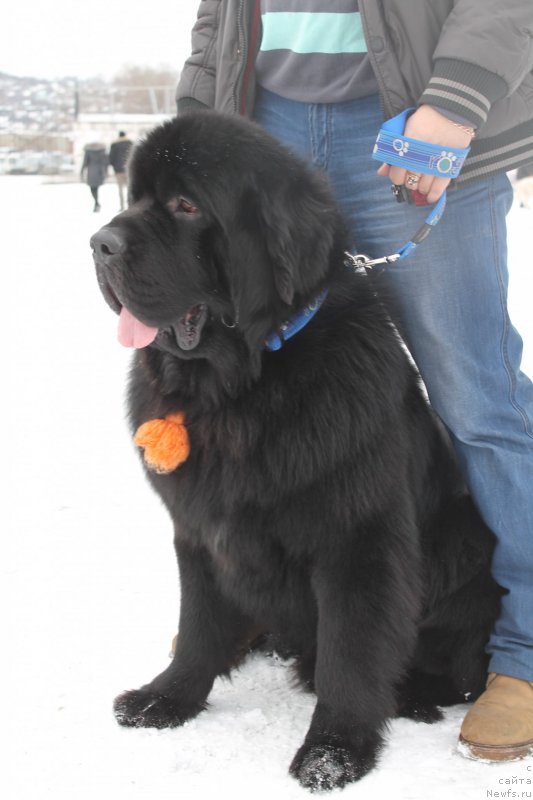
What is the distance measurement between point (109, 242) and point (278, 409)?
1.82 feet

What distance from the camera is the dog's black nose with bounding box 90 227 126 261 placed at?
184 cm

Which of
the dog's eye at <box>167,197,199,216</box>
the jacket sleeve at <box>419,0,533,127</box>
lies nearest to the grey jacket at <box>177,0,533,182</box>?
the jacket sleeve at <box>419,0,533,127</box>

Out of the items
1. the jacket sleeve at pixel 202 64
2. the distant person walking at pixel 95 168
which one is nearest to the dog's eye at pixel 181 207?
the jacket sleeve at pixel 202 64

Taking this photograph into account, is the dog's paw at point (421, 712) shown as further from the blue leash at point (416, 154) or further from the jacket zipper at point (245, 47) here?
the jacket zipper at point (245, 47)

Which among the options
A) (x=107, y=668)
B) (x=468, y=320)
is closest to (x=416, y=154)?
(x=468, y=320)

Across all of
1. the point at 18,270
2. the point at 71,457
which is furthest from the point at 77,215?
the point at 71,457

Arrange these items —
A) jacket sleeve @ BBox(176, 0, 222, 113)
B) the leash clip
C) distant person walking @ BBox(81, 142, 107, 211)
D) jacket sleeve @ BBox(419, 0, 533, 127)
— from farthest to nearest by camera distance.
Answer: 1. distant person walking @ BBox(81, 142, 107, 211)
2. jacket sleeve @ BBox(176, 0, 222, 113)
3. the leash clip
4. jacket sleeve @ BBox(419, 0, 533, 127)

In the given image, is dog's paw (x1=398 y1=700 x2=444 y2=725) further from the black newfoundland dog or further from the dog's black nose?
the dog's black nose

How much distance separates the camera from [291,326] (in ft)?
6.42

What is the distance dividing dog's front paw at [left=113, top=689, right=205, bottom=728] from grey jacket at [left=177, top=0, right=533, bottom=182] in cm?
152

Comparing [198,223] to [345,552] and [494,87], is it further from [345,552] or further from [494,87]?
[345,552]

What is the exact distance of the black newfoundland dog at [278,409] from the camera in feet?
6.17

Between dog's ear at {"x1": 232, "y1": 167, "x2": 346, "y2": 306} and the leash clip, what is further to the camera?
the leash clip

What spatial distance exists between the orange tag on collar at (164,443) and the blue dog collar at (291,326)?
0.31 meters
